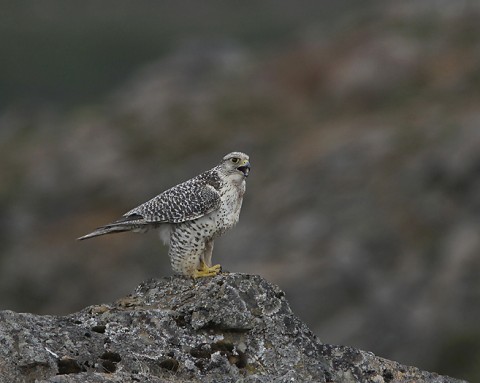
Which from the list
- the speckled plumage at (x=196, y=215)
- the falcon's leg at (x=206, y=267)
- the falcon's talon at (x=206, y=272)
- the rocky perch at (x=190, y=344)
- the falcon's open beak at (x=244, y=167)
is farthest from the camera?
the falcon's open beak at (x=244, y=167)

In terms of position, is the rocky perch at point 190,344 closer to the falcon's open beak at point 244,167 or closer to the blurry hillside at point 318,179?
the falcon's open beak at point 244,167

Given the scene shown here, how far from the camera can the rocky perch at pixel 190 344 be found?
11.0m

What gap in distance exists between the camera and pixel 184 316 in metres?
12.0

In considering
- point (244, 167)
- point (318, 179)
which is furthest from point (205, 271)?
point (318, 179)

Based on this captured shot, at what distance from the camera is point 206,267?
14.2 meters

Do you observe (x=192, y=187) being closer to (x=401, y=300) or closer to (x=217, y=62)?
(x=401, y=300)

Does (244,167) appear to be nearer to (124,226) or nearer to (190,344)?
(124,226)

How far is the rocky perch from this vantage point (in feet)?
36.1

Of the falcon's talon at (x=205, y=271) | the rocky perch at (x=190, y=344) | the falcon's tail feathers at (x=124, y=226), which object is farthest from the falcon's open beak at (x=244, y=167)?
the rocky perch at (x=190, y=344)

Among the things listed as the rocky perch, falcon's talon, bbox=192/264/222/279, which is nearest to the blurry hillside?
falcon's talon, bbox=192/264/222/279

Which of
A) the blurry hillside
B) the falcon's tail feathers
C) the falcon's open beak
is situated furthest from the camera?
the blurry hillside

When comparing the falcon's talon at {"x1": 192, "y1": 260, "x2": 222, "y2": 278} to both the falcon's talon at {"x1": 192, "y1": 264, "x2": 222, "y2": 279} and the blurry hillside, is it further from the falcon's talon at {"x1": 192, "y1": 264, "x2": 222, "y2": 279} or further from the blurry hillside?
the blurry hillside

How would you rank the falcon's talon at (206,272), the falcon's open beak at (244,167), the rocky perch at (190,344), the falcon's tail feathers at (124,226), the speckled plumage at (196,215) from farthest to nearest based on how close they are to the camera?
Result: 1. the falcon's open beak at (244,167)
2. the falcon's tail feathers at (124,226)
3. the speckled plumage at (196,215)
4. the falcon's talon at (206,272)
5. the rocky perch at (190,344)

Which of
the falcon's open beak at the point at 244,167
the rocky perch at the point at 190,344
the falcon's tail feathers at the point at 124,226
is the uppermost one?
the falcon's open beak at the point at 244,167
